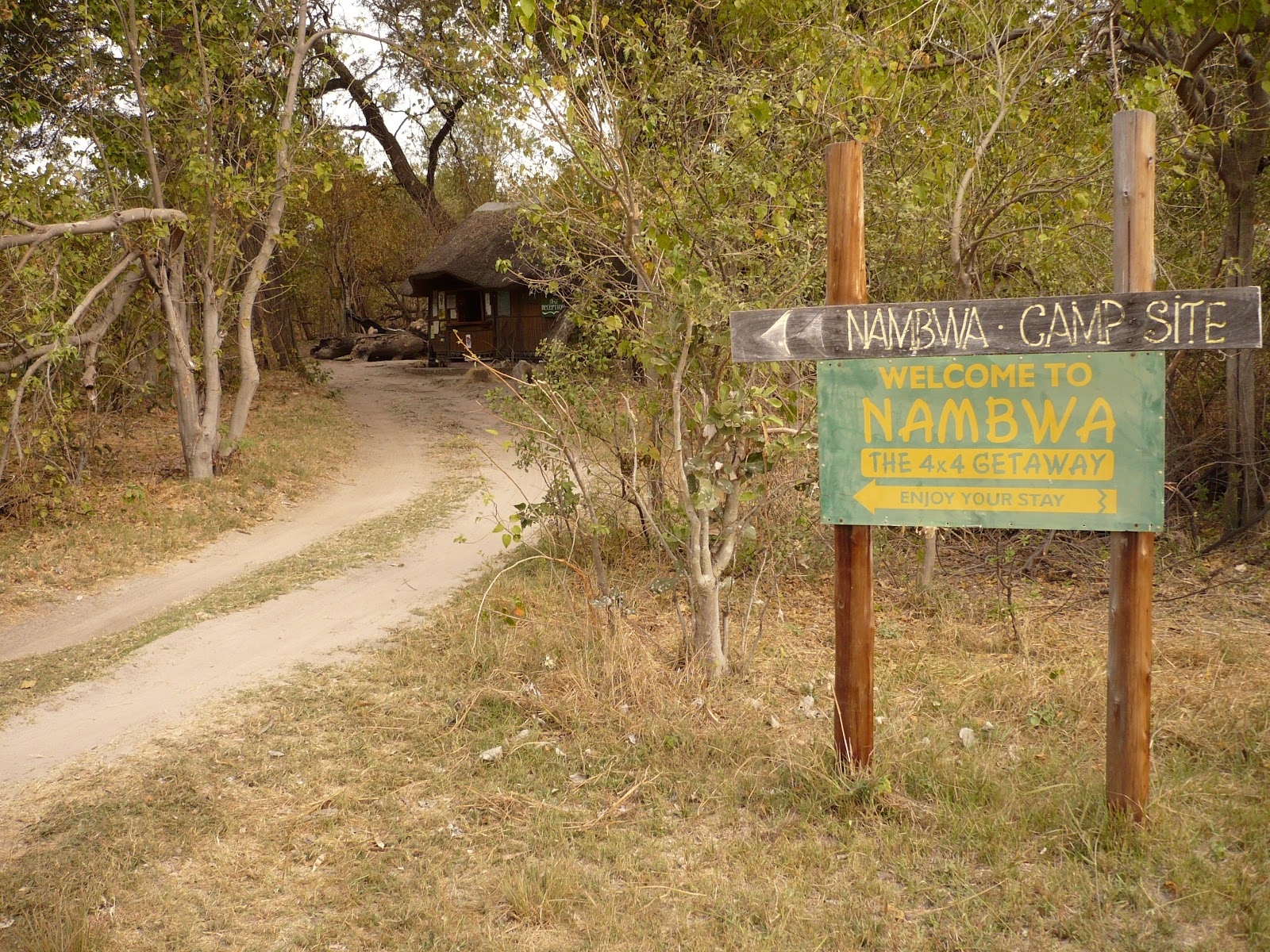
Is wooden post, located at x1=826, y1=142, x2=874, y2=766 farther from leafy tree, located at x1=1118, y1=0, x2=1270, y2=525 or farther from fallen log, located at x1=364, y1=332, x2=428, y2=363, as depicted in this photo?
fallen log, located at x1=364, y1=332, x2=428, y2=363

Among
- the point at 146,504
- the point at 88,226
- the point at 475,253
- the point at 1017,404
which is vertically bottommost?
the point at 146,504

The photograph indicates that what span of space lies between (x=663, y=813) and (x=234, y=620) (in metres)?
4.29

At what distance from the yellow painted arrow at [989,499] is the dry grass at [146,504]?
22.5ft

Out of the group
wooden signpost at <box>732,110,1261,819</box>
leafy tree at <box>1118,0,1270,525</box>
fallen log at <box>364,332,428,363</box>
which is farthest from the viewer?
fallen log at <box>364,332,428,363</box>

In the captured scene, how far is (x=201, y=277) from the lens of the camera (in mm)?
11812

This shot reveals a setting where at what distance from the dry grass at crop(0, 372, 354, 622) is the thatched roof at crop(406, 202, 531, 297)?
27.2ft

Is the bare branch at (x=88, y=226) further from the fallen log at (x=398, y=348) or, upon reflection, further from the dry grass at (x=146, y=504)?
the fallen log at (x=398, y=348)

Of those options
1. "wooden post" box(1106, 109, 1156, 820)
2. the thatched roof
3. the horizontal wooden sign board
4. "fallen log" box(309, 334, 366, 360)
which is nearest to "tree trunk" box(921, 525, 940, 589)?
"wooden post" box(1106, 109, 1156, 820)

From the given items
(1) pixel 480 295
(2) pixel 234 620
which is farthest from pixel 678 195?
(1) pixel 480 295

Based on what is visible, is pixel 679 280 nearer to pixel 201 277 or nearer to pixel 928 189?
pixel 928 189

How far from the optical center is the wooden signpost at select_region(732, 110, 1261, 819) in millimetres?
3291

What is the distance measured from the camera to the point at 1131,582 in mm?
3352

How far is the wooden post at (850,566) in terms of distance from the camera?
3.72 m

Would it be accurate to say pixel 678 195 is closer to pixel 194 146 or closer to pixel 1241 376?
pixel 1241 376
